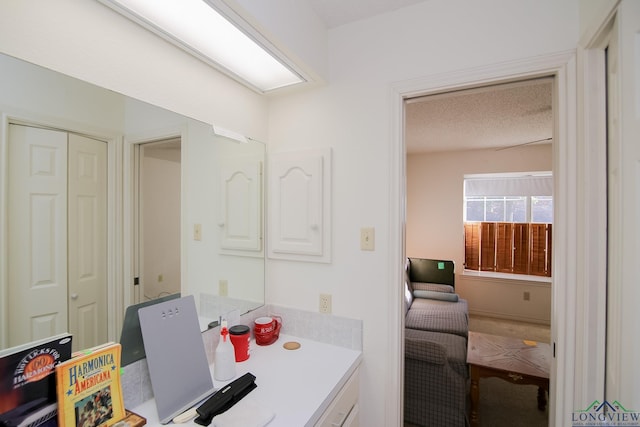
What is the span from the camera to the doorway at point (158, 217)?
3.51 ft

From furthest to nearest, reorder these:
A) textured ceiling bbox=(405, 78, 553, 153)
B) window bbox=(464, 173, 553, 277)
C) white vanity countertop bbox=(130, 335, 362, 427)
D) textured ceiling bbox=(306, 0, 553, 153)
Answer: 1. window bbox=(464, 173, 553, 277)
2. textured ceiling bbox=(405, 78, 553, 153)
3. textured ceiling bbox=(306, 0, 553, 153)
4. white vanity countertop bbox=(130, 335, 362, 427)

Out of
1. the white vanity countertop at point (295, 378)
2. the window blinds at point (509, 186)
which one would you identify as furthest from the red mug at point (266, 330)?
the window blinds at point (509, 186)

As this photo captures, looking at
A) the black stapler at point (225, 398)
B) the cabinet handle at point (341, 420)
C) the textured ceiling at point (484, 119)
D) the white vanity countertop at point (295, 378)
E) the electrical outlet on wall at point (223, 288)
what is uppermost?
the textured ceiling at point (484, 119)

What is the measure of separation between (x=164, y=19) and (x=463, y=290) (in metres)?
4.93

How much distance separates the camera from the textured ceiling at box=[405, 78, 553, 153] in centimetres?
240

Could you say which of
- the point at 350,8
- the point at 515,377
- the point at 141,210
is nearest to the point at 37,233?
the point at 141,210

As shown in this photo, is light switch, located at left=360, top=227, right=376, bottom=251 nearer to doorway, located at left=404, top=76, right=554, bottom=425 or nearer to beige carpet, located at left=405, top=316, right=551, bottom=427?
beige carpet, located at left=405, top=316, right=551, bottom=427

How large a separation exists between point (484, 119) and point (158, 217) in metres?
3.13

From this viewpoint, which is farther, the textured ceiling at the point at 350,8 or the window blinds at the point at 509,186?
the window blinds at the point at 509,186

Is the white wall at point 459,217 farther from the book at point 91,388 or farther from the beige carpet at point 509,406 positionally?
the book at point 91,388

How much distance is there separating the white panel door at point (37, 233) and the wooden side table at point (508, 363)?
8.19 feet

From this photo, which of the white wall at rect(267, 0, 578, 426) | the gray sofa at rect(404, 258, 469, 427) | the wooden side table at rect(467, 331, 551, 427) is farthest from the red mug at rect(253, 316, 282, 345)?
the wooden side table at rect(467, 331, 551, 427)

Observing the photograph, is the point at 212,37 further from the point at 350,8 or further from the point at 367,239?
the point at 367,239

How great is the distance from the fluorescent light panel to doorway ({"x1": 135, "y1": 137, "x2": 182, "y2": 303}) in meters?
0.41
